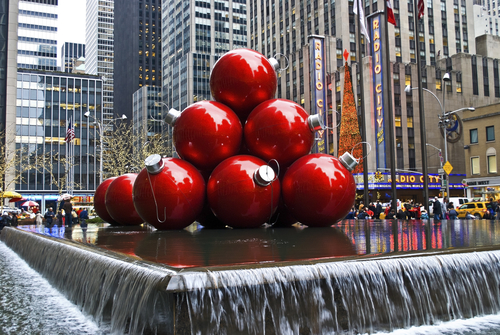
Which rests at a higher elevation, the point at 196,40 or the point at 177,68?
the point at 196,40

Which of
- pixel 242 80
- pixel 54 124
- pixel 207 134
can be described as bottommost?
pixel 207 134

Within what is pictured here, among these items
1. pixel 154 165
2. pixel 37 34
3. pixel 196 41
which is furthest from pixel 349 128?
pixel 37 34

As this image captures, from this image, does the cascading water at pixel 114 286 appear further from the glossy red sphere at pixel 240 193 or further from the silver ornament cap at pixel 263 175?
the silver ornament cap at pixel 263 175

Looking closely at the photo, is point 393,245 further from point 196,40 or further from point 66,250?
point 196,40

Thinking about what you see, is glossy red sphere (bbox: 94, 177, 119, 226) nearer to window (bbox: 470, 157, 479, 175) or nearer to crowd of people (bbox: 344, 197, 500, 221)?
crowd of people (bbox: 344, 197, 500, 221)

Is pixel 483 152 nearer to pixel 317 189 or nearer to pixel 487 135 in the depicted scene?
pixel 487 135

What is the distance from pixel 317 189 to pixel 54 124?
83.0 meters

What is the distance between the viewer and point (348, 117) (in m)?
56.0

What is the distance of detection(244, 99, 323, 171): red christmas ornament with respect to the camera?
10.4 metres

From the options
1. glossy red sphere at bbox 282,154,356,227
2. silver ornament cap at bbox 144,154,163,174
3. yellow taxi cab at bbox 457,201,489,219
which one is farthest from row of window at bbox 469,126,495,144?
silver ornament cap at bbox 144,154,163,174

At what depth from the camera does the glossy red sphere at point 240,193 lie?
9789 millimetres

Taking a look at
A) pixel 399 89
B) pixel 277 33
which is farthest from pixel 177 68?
pixel 399 89

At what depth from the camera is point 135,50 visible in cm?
16488

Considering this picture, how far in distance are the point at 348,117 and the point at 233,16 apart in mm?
77136
